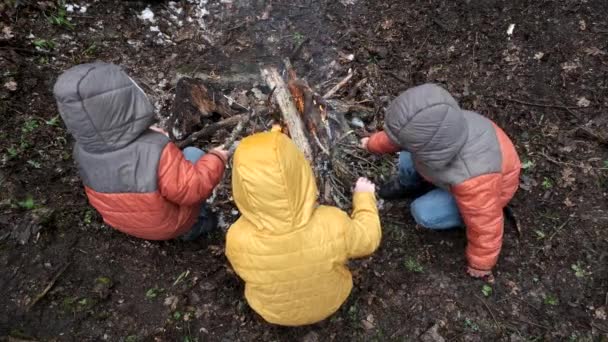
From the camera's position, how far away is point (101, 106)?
2865 millimetres

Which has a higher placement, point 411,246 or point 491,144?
point 491,144

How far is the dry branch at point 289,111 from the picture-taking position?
434 centimetres

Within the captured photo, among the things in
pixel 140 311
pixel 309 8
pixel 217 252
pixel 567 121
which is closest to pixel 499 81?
pixel 567 121

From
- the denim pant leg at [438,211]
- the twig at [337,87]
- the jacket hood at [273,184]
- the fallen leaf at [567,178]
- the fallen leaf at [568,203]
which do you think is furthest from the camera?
the twig at [337,87]

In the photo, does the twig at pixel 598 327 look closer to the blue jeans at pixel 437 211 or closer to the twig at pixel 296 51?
the blue jeans at pixel 437 211

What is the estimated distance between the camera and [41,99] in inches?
187

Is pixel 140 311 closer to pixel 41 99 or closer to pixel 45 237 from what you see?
pixel 45 237

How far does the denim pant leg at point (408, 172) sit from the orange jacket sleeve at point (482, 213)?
0.79m

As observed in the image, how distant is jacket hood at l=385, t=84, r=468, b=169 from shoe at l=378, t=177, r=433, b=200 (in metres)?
1.10

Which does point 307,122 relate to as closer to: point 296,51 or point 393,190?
point 393,190

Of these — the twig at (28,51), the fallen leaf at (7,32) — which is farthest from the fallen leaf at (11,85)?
the fallen leaf at (7,32)

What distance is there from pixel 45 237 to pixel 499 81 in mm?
4893

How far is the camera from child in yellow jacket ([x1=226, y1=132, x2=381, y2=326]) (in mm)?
2482

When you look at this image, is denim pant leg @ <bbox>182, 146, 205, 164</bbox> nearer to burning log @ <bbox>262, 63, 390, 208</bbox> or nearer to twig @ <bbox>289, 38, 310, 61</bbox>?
burning log @ <bbox>262, 63, 390, 208</bbox>
